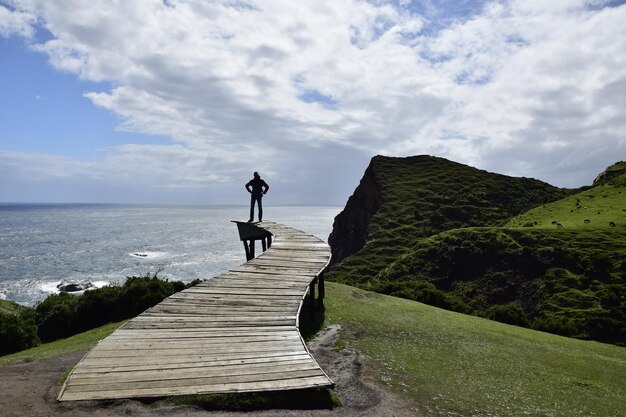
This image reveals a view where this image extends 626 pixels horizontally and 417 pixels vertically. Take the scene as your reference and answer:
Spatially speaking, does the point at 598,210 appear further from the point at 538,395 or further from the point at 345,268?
the point at 538,395

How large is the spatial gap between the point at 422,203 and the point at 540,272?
39476 millimetres

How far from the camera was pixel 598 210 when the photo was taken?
2000 inches

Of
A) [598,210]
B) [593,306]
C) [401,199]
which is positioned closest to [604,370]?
[593,306]

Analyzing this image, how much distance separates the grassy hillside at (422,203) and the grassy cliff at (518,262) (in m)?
0.31

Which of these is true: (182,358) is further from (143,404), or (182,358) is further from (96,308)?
(96,308)

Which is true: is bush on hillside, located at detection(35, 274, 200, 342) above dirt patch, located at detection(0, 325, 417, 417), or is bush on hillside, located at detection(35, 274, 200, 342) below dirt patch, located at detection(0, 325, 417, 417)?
below

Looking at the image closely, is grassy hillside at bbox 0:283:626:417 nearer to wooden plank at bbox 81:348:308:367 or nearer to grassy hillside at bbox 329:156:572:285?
wooden plank at bbox 81:348:308:367

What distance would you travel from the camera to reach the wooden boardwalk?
691cm

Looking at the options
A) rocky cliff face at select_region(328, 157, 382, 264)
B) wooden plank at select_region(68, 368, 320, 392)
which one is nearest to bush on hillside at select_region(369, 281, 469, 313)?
wooden plank at select_region(68, 368, 320, 392)

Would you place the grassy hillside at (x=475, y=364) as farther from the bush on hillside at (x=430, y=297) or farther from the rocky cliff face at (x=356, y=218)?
the rocky cliff face at (x=356, y=218)

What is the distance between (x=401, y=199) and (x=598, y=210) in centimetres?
3231

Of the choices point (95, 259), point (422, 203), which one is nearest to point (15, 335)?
point (422, 203)

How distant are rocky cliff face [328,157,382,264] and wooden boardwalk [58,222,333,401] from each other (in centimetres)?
6800

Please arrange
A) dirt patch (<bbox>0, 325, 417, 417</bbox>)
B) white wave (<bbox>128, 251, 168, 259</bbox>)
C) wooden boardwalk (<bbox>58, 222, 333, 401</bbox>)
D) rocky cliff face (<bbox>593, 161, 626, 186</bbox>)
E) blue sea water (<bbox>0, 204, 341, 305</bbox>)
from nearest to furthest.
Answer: dirt patch (<bbox>0, 325, 417, 417</bbox>)
wooden boardwalk (<bbox>58, 222, 333, 401</bbox>)
rocky cliff face (<bbox>593, 161, 626, 186</bbox>)
blue sea water (<bbox>0, 204, 341, 305</bbox>)
white wave (<bbox>128, 251, 168, 259</bbox>)
